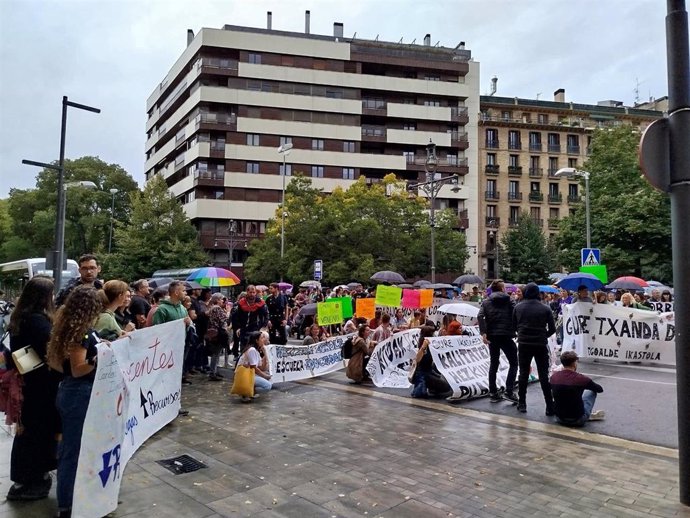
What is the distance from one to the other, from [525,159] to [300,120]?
1114 inches

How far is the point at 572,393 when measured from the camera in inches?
286

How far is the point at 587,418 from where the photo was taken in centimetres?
748

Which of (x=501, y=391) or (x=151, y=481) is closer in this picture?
(x=151, y=481)

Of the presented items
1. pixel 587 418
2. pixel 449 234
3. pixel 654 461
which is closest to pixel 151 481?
pixel 654 461

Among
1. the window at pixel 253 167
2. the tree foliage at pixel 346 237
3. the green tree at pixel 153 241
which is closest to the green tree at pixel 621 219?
the tree foliage at pixel 346 237

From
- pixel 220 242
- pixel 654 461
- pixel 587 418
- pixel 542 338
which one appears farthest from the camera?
pixel 220 242

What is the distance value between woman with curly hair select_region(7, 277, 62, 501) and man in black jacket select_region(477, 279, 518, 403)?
645 centimetres

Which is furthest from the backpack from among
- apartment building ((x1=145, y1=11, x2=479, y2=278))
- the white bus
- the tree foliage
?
apartment building ((x1=145, y1=11, x2=479, y2=278))

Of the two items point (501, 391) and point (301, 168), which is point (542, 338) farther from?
point (301, 168)

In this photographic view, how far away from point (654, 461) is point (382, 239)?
116 feet

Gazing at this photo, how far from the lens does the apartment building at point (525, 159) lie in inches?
2581

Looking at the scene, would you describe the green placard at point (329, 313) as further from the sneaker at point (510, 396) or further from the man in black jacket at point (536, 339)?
the man in black jacket at point (536, 339)

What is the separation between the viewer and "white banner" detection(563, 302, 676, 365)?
12609 millimetres

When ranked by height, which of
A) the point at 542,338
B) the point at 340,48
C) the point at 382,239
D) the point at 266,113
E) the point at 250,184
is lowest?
the point at 542,338
